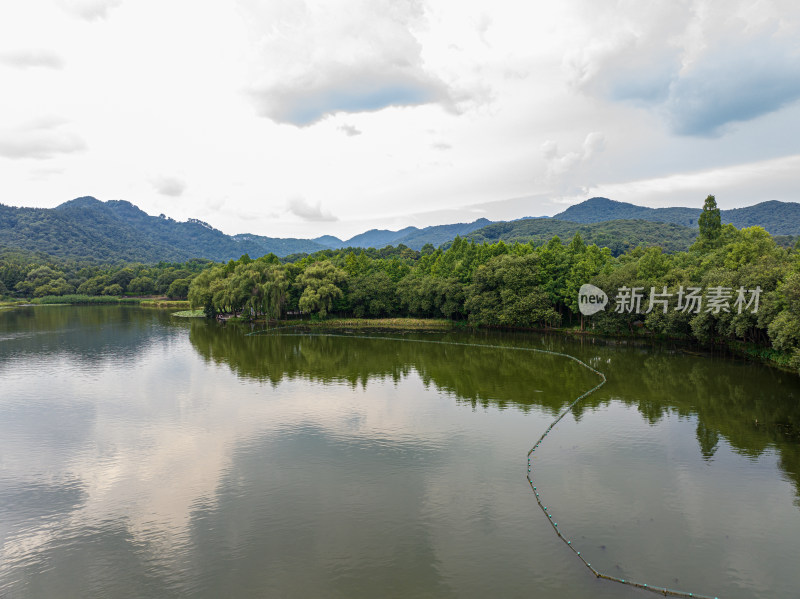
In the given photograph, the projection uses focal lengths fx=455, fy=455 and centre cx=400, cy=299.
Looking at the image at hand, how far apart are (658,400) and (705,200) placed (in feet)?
149

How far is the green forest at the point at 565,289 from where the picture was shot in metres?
33.9

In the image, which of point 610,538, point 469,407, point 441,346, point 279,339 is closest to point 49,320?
point 279,339

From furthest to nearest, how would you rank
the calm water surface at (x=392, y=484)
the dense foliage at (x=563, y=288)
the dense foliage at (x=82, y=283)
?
the dense foliage at (x=82, y=283), the dense foliage at (x=563, y=288), the calm water surface at (x=392, y=484)

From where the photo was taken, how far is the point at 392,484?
15789mm

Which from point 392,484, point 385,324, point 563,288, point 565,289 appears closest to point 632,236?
point 563,288

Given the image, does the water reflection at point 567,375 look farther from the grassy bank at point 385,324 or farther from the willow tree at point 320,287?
the willow tree at point 320,287

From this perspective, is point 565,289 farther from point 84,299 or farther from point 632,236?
point 632,236

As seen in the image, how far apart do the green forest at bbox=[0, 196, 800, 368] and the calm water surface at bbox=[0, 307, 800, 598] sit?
601 cm

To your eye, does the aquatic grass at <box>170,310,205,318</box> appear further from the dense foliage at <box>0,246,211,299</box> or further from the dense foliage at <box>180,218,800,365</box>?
the dense foliage at <box>0,246,211,299</box>

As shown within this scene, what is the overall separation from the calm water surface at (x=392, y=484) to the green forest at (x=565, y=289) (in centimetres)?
601

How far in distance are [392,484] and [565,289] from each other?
42.3m

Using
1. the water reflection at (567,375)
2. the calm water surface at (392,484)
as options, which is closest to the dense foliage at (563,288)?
the water reflection at (567,375)

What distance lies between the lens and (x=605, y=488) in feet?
50.9

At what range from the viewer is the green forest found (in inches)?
1336
